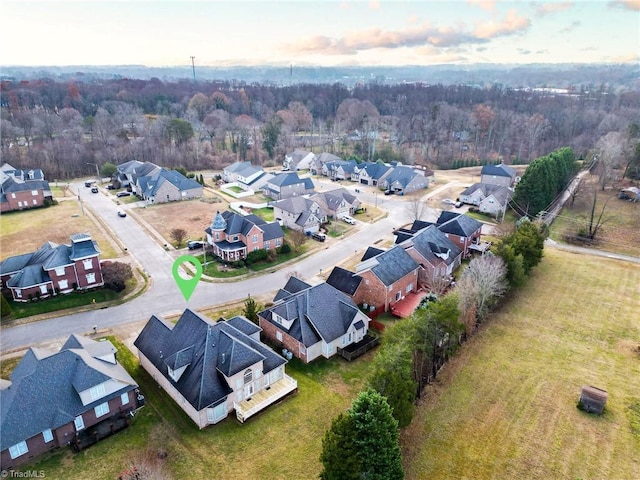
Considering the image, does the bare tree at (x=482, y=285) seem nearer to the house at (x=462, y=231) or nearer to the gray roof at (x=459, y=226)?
the house at (x=462, y=231)

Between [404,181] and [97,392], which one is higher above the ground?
[404,181]

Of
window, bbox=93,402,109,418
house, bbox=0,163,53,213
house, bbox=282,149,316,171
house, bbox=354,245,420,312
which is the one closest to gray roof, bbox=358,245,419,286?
house, bbox=354,245,420,312

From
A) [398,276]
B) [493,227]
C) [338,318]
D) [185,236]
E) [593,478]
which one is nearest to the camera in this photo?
[593,478]

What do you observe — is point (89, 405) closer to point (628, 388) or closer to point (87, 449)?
point (87, 449)

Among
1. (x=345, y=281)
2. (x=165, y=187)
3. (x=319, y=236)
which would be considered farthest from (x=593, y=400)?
→ (x=165, y=187)

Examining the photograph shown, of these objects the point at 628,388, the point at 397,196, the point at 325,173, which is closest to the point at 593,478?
the point at 628,388

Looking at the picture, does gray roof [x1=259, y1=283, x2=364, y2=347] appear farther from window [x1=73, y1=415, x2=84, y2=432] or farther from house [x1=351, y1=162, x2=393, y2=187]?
house [x1=351, y1=162, x2=393, y2=187]

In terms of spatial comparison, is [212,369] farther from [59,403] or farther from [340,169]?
[340,169]
